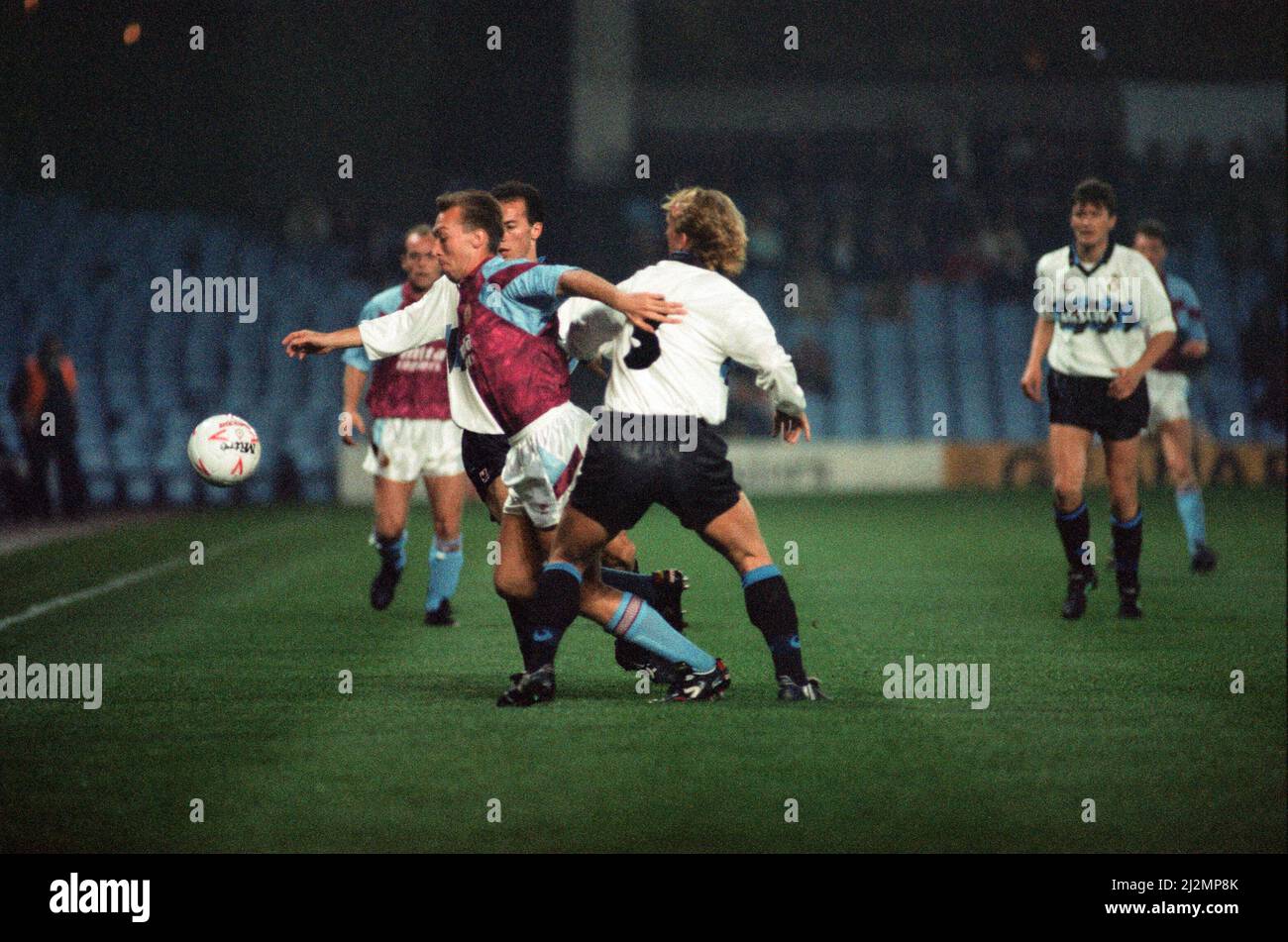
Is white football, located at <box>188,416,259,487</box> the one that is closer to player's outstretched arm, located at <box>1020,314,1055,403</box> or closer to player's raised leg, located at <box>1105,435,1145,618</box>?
player's outstretched arm, located at <box>1020,314,1055,403</box>

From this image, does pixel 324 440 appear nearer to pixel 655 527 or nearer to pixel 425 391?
pixel 655 527

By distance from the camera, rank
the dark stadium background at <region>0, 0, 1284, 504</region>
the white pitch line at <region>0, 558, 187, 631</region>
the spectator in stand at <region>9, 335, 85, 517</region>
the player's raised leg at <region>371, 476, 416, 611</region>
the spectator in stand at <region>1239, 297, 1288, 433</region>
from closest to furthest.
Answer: the player's raised leg at <region>371, 476, 416, 611</region>, the white pitch line at <region>0, 558, 187, 631</region>, the spectator in stand at <region>9, 335, 85, 517</region>, the spectator in stand at <region>1239, 297, 1288, 433</region>, the dark stadium background at <region>0, 0, 1284, 504</region>

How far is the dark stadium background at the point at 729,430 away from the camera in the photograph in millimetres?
5387

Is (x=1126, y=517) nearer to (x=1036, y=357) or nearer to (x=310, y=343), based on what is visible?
(x=1036, y=357)

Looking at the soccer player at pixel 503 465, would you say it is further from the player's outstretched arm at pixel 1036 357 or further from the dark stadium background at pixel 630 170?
the dark stadium background at pixel 630 170

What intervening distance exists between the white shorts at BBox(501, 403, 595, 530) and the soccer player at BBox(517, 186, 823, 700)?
0.34ft

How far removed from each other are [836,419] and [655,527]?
819 cm

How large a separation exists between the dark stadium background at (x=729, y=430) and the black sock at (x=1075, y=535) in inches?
13.2

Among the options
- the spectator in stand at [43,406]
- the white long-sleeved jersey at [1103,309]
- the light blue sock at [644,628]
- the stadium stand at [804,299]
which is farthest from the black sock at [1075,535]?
the stadium stand at [804,299]

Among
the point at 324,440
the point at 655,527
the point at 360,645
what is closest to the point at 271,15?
the point at 324,440

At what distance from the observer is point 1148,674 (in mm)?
7465

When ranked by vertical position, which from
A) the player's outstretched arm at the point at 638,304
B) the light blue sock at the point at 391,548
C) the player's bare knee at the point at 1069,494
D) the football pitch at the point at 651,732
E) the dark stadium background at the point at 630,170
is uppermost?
the dark stadium background at the point at 630,170

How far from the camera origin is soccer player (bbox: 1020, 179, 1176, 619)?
30.5 feet

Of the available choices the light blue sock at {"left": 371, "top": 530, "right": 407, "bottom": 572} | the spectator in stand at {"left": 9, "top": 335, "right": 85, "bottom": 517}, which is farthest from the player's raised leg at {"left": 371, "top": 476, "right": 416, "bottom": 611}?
the spectator in stand at {"left": 9, "top": 335, "right": 85, "bottom": 517}
